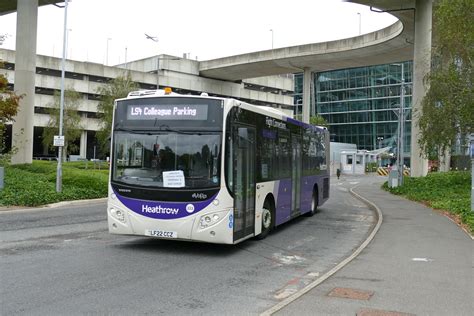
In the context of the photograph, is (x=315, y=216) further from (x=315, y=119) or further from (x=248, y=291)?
(x=315, y=119)

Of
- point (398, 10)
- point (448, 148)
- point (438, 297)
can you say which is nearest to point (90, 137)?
point (398, 10)

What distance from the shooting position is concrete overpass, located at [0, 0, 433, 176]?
32344 mm

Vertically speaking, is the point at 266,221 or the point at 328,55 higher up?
the point at 328,55

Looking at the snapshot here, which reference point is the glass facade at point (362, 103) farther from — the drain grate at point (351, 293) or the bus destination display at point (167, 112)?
the drain grate at point (351, 293)

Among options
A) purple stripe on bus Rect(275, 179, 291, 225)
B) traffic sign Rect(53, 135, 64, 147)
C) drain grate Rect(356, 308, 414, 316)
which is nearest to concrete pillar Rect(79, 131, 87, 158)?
traffic sign Rect(53, 135, 64, 147)

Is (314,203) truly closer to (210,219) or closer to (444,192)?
(210,219)

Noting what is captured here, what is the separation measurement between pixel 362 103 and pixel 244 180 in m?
99.4

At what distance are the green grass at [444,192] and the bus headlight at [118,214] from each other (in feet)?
A: 33.1

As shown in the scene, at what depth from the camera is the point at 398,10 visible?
38.5m

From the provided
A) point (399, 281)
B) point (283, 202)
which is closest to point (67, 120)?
point (283, 202)

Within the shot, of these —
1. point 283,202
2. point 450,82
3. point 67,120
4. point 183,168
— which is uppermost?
point 450,82

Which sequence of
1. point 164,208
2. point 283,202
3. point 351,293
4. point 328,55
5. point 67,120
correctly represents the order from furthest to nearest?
point 328,55
point 67,120
point 283,202
point 164,208
point 351,293

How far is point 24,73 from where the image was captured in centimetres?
3212

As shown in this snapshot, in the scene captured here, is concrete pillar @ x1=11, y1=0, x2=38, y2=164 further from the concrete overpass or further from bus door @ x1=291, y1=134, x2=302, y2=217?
bus door @ x1=291, y1=134, x2=302, y2=217
